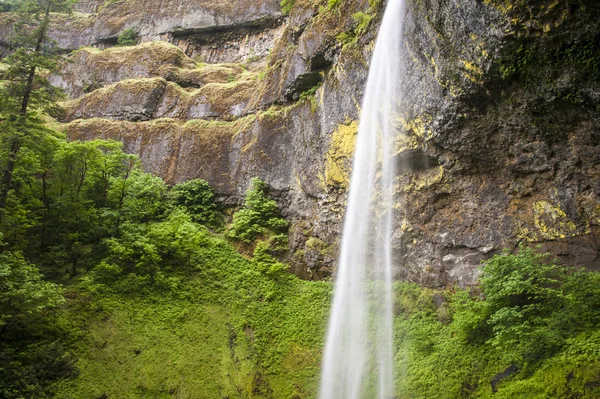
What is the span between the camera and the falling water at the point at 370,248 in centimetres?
1064

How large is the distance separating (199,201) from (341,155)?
7273 mm

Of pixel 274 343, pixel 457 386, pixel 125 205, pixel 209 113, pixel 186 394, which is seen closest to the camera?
pixel 457 386

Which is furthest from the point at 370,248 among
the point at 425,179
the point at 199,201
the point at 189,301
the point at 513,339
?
the point at 199,201

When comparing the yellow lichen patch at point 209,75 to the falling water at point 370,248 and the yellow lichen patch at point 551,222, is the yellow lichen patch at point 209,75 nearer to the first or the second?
the falling water at point 370,248

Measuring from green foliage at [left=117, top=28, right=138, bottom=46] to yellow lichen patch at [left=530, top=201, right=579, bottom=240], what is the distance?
101 feet

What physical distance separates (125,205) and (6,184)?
4378 millimetres

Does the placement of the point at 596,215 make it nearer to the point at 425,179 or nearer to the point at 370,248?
the point at 425,179

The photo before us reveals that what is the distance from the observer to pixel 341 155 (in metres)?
14.0

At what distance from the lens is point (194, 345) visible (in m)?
11.6

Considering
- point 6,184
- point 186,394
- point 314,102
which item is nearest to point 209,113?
point 314,102

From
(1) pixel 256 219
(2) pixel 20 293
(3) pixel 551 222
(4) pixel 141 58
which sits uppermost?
(4) pixel 141 58

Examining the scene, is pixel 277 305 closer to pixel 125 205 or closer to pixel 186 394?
pixel 186 394

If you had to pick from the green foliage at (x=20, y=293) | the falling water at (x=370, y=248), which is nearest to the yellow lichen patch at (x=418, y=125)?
the falling water at (x=370, y=248)

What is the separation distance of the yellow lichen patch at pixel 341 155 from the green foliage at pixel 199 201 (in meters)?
5.65
